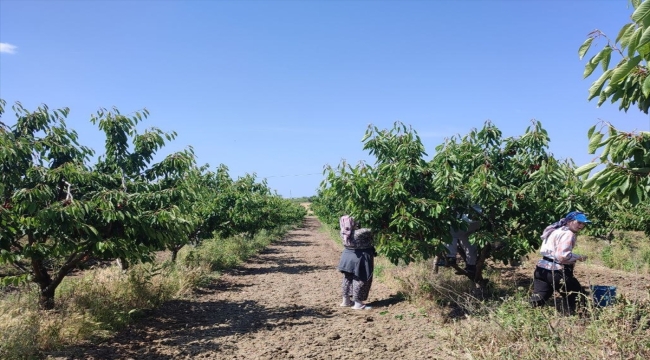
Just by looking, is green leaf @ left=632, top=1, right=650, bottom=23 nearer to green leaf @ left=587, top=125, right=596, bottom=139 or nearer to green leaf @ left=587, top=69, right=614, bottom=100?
green leaf @ left=587, top=69, right=614, bottom=100

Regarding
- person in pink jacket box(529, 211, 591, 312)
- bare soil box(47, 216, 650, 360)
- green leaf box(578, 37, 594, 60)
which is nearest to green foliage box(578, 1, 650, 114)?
green leaf box(578, 37, 594, 60)

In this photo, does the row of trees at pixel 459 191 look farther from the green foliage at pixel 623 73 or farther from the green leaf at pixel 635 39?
the green leaf at pixel 635 39

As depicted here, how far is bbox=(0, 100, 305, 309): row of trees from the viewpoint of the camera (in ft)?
16.6

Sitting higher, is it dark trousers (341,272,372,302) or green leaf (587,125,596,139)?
green leaf (587,125,596,139)

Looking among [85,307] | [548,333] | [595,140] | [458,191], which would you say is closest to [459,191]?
[458,191]

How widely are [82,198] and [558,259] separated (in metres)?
6.13

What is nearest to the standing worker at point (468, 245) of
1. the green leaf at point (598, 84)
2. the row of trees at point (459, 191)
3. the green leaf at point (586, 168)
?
the row of trees at point (459, 191)

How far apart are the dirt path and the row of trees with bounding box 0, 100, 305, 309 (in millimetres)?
1178

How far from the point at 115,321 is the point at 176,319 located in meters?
1.07

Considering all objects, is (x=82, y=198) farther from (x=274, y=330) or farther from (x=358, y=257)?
(x=358, y=257)

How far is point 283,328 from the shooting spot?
6723 mm

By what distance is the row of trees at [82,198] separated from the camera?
5074 mm

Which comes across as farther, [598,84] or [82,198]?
[82,198]

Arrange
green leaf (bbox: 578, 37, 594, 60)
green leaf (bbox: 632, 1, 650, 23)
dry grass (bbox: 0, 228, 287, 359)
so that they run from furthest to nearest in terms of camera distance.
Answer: dry grass (bbox: 0, 228, 287, 359), green leaf (bbox: 578, 37, 594, 60), green leaf (bbox: 632, 1, 650, 23)
